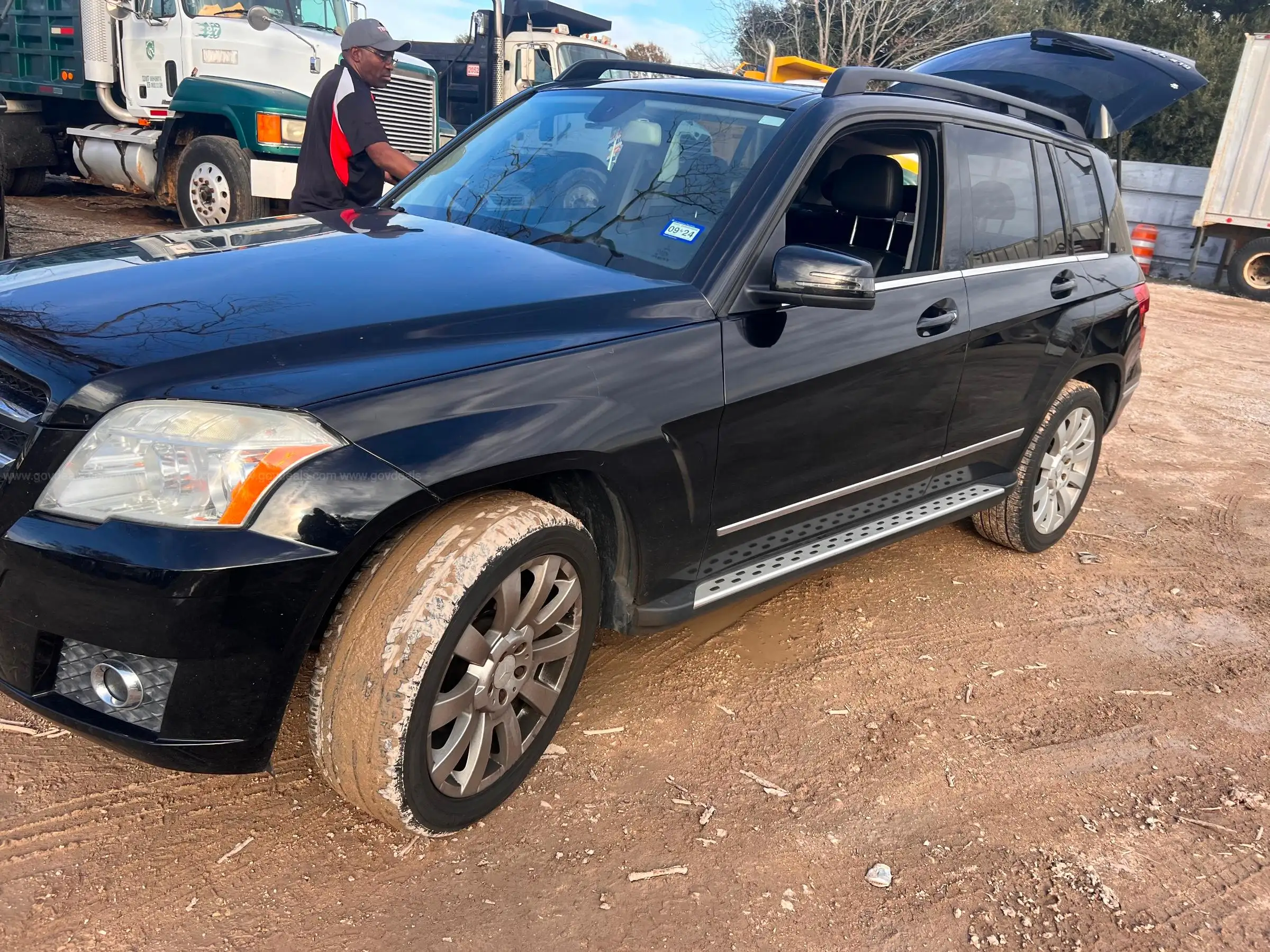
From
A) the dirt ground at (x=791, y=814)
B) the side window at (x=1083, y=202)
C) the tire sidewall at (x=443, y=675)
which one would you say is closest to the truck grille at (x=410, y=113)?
A: the side window at (x=1083, y=202)

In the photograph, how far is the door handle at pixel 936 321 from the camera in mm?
3482

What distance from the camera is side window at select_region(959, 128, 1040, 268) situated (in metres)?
3.81

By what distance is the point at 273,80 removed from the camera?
10305 mm

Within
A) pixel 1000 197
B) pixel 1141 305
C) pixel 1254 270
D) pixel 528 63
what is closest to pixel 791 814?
pixel 1000 197

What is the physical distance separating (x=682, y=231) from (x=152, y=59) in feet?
33.3

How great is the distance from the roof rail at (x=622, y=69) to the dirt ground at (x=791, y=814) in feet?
6.62

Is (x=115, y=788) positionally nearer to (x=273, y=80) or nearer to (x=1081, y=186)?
(x=1081, y=186)

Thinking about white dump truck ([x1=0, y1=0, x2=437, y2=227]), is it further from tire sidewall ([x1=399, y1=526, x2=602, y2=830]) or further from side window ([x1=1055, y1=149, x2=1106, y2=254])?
tire sidewall ([x1=399, y1=526, x2=602, y2=830])

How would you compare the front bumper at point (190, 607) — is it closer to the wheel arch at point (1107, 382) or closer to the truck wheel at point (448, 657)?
the truck wheel at point (448, 657)

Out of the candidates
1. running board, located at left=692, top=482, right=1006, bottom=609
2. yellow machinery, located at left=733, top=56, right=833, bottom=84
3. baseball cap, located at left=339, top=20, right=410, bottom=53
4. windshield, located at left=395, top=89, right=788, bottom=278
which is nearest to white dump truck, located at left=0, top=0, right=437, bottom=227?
yellow machinery, located at left=733, top=56, right=833, bottom=84

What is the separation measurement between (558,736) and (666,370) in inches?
43.9

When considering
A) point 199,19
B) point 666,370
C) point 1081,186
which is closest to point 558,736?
point 666,370

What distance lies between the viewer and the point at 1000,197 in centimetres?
396

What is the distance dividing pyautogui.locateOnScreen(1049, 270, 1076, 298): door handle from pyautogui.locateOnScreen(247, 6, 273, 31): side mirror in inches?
335
